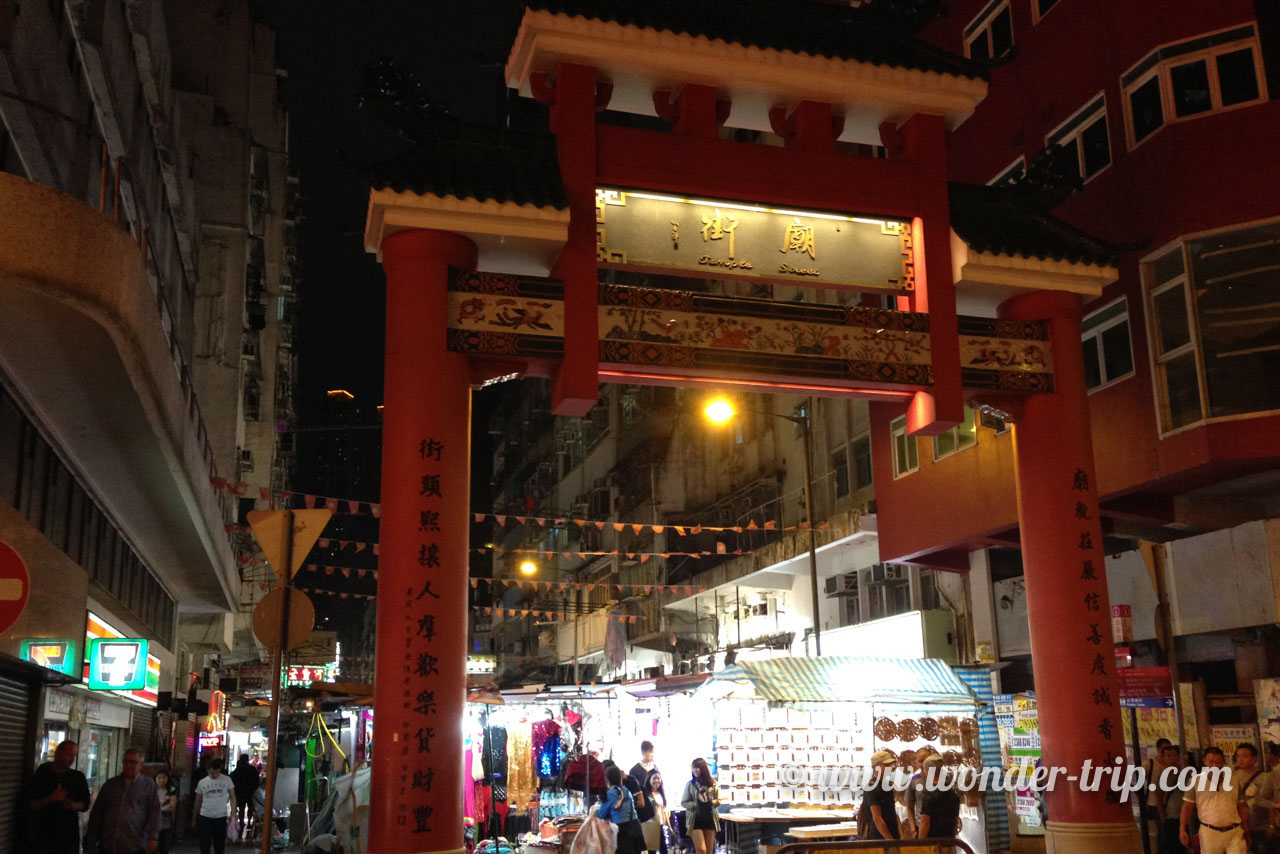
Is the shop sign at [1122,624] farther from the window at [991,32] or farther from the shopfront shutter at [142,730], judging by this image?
the shopfront shutter at [142,730]

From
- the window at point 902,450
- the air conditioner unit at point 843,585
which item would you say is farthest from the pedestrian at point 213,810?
the air conditioner unit at point 843,585

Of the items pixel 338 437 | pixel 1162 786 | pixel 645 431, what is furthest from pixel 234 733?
pixel 338 437

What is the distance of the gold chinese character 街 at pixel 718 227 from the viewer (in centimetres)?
1359

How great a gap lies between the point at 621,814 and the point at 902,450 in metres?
9.84

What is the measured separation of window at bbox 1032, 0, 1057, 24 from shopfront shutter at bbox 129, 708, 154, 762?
2132cm

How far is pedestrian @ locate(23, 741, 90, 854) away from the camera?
11.7 meters

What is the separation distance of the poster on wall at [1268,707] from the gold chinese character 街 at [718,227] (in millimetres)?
9452

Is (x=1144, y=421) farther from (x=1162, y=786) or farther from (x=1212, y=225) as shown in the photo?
(x=1162, y=786)

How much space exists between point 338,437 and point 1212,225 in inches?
5324

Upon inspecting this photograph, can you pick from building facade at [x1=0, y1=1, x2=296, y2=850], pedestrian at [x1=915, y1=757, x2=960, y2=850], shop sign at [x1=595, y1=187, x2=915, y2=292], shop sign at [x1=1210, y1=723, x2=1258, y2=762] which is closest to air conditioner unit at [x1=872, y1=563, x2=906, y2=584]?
shop sign at [x1=1210, y1=723, x2=1258, y2=762]

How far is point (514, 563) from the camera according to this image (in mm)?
64250

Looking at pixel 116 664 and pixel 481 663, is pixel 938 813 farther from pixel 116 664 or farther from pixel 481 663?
pixel 481 663

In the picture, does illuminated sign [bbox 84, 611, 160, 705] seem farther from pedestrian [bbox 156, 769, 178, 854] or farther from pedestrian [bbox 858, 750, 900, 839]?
pedestrian [bbox 858, 750, 900, 839]

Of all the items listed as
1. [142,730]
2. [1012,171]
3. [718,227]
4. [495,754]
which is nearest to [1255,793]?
[718,227]
